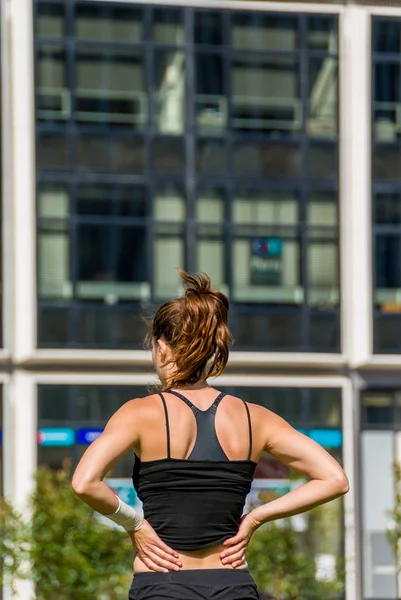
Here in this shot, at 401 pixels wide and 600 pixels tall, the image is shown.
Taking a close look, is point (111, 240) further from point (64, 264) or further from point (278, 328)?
point (278, 328)

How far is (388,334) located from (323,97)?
4.80 m

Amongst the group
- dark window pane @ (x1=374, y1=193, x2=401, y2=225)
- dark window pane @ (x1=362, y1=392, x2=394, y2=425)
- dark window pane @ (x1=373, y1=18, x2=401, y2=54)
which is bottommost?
dark window pane @ (x1=362, y1=392, x2=394, y2=425)

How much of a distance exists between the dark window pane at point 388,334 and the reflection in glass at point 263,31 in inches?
220

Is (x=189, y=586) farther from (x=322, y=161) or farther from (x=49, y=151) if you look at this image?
(x=322, y=161)

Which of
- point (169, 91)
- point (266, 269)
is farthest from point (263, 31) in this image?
point (266, 269)

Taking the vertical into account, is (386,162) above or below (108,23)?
below

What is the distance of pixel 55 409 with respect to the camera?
90.0 feet

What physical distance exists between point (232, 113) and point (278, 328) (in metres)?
4.23

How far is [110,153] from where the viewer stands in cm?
2784

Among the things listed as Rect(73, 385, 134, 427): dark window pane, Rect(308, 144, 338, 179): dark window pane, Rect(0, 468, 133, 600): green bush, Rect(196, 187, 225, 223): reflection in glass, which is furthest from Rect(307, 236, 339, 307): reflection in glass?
Rect(0, 468, 133, 600): green bush

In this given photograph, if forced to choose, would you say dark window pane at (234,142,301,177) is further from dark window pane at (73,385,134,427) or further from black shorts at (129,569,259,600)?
black shorts at (129,569,259,600)

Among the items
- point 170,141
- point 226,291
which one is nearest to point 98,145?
point 170,141

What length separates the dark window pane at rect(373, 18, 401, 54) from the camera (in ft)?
94.6

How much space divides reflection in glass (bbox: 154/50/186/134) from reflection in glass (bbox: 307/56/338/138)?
253 centimetres
